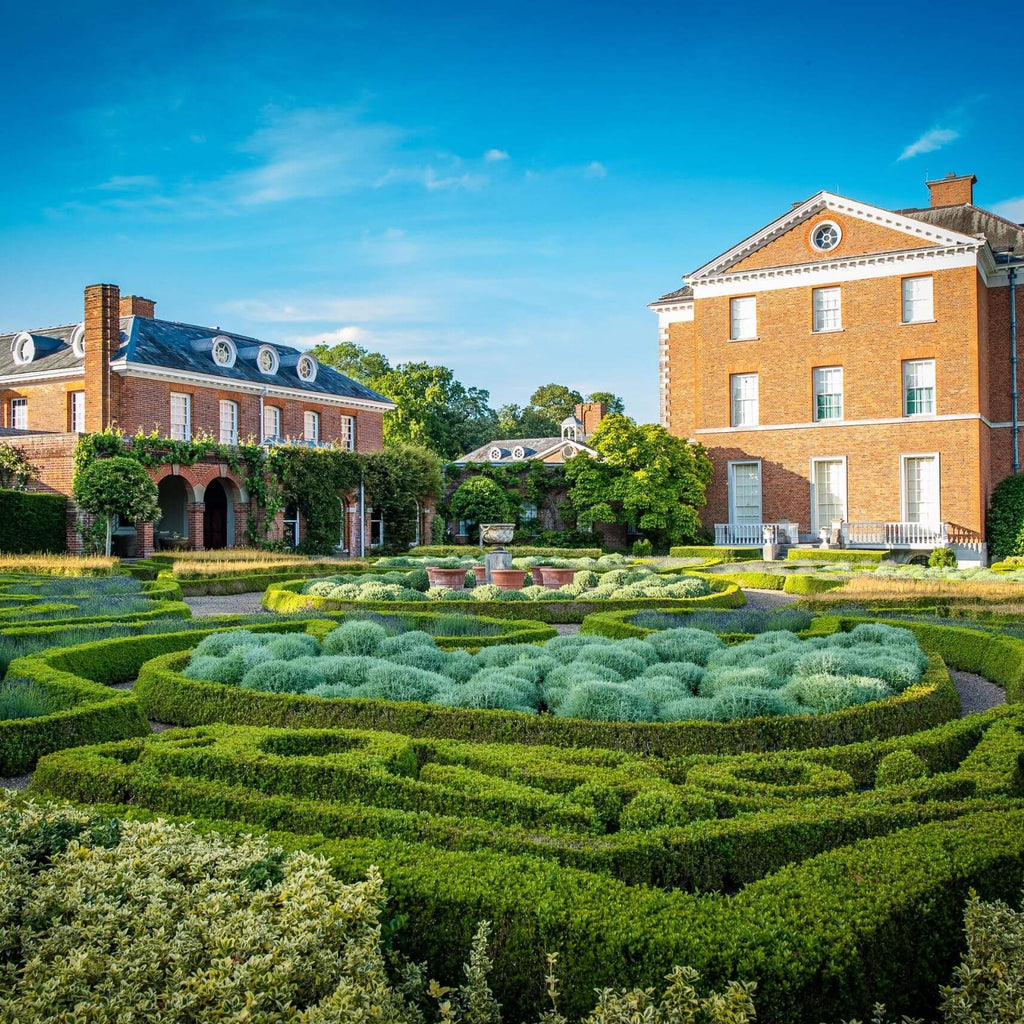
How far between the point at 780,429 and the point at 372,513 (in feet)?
48.7

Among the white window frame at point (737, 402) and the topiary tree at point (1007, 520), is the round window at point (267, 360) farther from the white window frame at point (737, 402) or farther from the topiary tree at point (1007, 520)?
the topiary tree at point (1007, 520)

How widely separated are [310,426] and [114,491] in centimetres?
1346

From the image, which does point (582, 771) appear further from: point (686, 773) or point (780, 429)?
point (780, 429)

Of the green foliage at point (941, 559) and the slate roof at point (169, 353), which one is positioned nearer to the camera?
the green foliage at point (941, 559)

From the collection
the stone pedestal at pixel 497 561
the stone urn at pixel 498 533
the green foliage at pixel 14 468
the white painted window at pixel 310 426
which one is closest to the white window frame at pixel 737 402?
the stone urn at pixel 498 533

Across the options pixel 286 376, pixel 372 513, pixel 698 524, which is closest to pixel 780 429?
pixel 698 524

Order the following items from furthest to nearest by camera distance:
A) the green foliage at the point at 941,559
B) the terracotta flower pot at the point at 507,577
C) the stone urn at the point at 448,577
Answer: the green foliage at the point at 941,559 → the stone urn at the point at 448,577 → the terracotta flower pot at the point at 507,577

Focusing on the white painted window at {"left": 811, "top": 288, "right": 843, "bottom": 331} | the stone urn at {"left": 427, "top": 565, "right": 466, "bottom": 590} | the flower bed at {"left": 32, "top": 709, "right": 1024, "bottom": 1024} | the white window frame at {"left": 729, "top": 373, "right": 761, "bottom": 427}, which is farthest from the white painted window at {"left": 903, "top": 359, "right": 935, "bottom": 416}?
the flower bed at {"left": 32, "top": 709, "right": 1024, "bottom": 1024}

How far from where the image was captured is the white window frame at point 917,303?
28094 mm

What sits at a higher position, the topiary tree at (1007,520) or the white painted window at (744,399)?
the white painted window at (744,399)

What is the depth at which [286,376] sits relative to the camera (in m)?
35.2

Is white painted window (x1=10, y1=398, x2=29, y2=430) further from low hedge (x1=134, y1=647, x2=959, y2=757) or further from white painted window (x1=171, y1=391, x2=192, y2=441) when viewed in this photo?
low hedge (x1=134, y1=647, x2=959, y2=757)

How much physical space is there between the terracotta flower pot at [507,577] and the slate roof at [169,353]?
18.4 metres

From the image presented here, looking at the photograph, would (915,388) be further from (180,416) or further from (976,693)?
(180,416)
